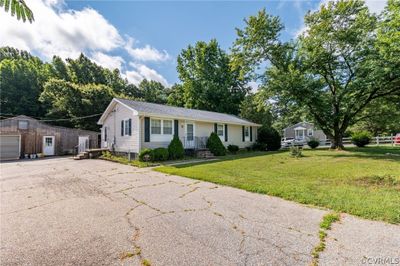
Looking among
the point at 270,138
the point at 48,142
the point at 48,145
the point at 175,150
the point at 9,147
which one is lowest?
the point at 175,150

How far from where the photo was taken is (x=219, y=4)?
37.4ft

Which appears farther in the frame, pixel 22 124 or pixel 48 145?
pixel 48 145

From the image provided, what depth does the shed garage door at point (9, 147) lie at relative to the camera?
Answer: 59.7 feet

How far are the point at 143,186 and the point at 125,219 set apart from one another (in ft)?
9.02

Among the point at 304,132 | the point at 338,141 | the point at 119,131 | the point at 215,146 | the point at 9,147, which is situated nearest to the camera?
the point at 119,131

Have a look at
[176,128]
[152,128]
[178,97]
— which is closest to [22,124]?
[152,128]

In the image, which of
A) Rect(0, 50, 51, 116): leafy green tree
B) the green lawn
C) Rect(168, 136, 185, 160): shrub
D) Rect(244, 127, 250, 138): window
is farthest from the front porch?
Rect(0, 50, 51, 116): leafy green tree

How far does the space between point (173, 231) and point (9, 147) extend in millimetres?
22306

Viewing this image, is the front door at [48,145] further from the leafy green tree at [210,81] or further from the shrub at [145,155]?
the leafy green tree at [210,81]

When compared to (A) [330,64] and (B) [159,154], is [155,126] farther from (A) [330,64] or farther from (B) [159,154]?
(A) [330,64]

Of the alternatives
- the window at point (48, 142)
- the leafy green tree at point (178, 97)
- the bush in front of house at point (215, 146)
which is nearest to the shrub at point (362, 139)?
the bush in front of house at point (215, 146)

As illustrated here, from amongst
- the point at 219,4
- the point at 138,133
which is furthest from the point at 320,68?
the point at 138,133

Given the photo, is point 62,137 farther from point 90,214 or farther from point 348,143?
point 348,143

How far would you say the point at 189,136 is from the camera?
1608 centimetres
